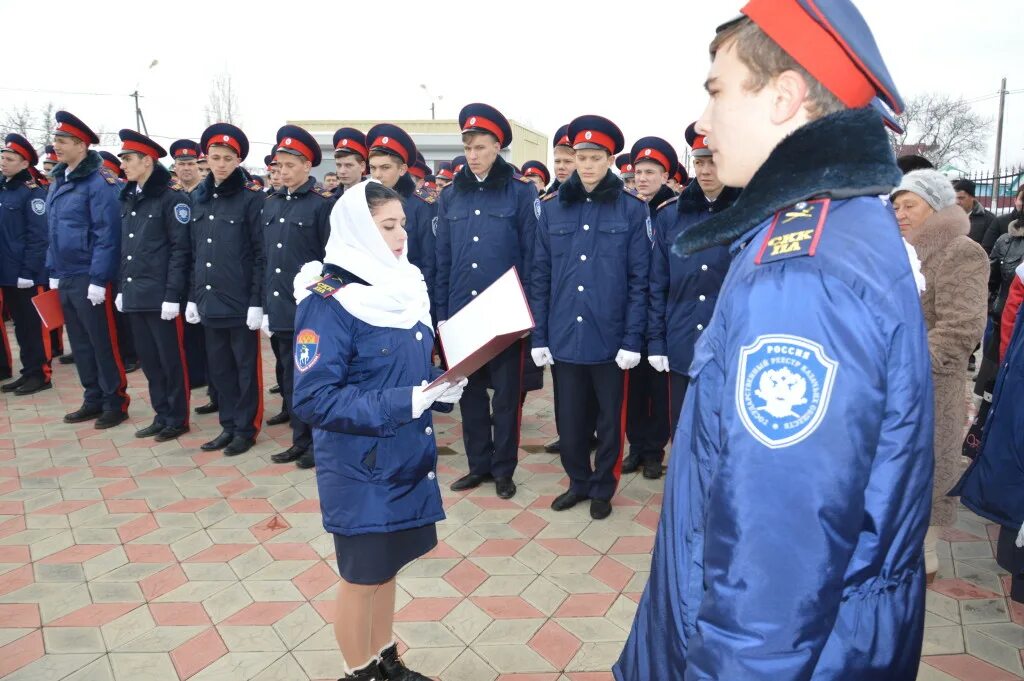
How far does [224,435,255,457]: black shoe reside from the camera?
16.4 ft

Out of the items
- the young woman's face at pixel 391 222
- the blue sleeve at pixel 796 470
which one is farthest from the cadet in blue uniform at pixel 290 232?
the blue sleeve at pixel 796 470

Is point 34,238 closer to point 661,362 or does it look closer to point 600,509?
point 600,509

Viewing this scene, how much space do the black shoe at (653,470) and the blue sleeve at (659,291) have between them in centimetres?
111

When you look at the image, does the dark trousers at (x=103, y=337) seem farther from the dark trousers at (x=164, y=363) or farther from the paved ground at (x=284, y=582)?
the paved ground at (x=284, y=582)

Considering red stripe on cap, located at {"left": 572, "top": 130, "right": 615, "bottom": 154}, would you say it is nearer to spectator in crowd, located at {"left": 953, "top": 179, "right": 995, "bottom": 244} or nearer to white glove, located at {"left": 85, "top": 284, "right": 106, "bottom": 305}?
white glove, located at {"left": 85, "top": 284, "right": 106, "bottom": 305}

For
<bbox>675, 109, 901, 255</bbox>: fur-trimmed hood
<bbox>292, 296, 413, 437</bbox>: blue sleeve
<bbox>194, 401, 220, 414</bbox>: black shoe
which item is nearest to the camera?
<bbox>675, 109, 901, 255</bbox>: fur-trimmed hood

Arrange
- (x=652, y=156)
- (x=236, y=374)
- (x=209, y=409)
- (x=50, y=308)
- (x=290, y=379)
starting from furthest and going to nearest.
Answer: (x=209, y=409), (x=50, y=308), (x=652, y=156), (x=236, y=374), (x=290, y=379)

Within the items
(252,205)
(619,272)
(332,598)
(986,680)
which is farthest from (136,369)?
(986,680)

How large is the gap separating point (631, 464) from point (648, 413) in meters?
0.40

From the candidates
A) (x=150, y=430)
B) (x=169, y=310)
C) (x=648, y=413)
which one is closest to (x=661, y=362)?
(x=648, y=413)

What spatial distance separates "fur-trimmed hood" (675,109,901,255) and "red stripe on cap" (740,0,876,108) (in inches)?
2.4

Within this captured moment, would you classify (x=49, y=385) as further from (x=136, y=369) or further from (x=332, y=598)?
(x=332, y=598)

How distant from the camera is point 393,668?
2391 mm

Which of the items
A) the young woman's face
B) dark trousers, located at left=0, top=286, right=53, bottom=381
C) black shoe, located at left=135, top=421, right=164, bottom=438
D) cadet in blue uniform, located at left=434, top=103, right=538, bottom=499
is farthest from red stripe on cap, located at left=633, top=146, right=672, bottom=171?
dark trousers, located at left=0, top=286, right=53, bottom=381
